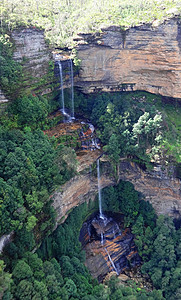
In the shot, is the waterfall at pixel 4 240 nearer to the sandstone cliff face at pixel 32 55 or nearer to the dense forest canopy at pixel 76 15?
the sandstone cliff face at pixel 32 55

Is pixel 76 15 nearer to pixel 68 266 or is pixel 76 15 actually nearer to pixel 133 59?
pixel 133 59

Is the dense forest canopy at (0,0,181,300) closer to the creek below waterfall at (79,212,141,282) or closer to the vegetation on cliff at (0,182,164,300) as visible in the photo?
the vegetation on cliff at (0,182,164,300)

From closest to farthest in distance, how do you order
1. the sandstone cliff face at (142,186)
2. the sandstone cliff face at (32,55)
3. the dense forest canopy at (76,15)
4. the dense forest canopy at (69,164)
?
the dense forest canopy at (69,164)
the sandstone cliff face at (32,55)
the sandstone cliff face at (142,186)
the dense forest canopy at (76,15)

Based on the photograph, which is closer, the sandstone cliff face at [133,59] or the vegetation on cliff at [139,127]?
the sandstone cliff face at [133,59]

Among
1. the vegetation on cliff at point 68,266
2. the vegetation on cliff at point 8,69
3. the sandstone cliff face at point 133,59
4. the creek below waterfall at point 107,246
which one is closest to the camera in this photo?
the vegetation on cliff at point 68,266

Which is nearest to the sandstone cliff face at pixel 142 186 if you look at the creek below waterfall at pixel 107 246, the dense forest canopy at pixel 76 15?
the creek below waterfall at pixel 107 246

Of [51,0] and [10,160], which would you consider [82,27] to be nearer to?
[51,0]
